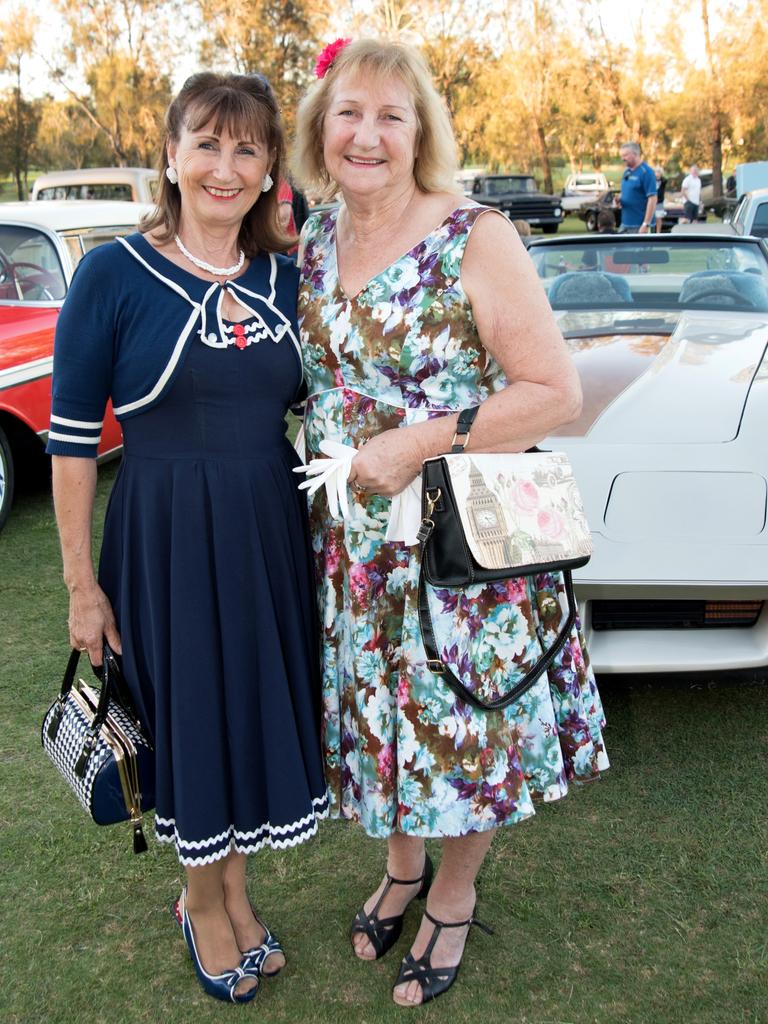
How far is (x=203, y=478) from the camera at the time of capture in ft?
6.39

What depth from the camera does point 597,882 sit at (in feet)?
8.22

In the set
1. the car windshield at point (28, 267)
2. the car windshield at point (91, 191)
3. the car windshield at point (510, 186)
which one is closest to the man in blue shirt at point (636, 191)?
the car windshield at point (91, 191)

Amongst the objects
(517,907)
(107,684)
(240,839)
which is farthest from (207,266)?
(517,907)

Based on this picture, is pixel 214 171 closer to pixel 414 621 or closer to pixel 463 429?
pixel 463 429

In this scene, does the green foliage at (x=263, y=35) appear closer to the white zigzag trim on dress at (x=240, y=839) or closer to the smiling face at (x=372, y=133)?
the smiling face at (x=372, y=133)

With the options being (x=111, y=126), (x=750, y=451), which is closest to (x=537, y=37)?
(x=111, y=126)

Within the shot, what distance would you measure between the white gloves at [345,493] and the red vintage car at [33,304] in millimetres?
3577

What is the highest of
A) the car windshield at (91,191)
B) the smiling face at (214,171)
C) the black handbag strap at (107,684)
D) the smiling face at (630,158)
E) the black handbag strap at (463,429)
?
Answer: the car windshield at (91,191)

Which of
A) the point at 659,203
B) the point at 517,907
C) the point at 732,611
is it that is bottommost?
the point at 517,907

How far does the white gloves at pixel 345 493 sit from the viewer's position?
193cm

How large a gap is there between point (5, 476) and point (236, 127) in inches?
147

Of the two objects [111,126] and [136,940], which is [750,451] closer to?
[136,940]

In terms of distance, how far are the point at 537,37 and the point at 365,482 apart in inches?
1546

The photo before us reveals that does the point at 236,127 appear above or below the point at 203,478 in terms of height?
above
